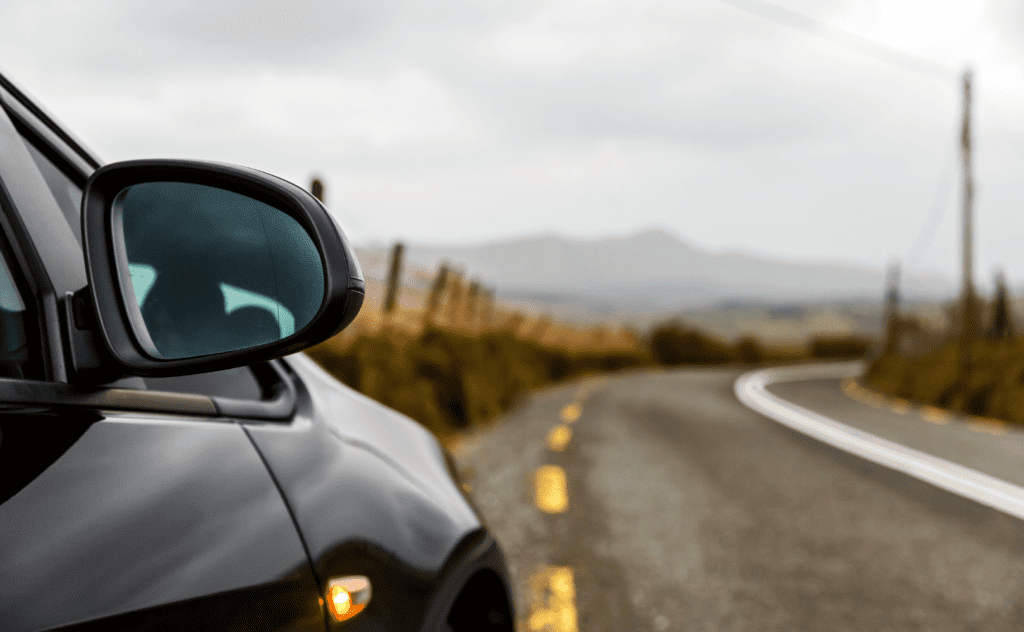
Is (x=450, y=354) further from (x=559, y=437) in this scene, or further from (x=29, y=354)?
(x=29, y=354)

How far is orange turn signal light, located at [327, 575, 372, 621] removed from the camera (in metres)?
1.48

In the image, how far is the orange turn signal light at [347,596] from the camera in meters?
1.48

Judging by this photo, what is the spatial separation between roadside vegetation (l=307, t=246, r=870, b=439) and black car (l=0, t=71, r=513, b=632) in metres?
5.98

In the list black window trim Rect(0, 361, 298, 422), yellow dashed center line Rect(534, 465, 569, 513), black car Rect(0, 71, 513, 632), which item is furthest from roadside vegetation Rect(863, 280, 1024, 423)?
black car Rect(0, 71, 513, 632)

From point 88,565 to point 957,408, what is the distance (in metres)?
17.7

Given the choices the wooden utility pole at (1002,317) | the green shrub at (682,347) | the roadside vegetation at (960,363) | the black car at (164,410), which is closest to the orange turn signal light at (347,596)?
the black car at (164,410)

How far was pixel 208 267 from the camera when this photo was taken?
139 cm

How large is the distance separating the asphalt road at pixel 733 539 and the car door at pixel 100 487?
271 cm

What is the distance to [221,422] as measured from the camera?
149cm

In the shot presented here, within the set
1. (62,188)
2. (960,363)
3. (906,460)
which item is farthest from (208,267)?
(960,363)

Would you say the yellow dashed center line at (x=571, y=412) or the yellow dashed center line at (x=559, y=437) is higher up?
the yellow dashed center line at (x=559, y=437)

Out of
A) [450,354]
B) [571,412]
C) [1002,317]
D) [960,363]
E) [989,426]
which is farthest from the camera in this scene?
[1002,317]

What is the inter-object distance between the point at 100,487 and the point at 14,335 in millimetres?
276

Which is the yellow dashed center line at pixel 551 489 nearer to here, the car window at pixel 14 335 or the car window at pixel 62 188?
the car window at pixel 62 188
